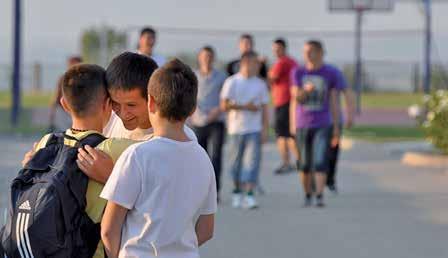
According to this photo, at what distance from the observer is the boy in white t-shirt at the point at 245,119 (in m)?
12.6

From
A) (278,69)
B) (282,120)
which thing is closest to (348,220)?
(278,69)

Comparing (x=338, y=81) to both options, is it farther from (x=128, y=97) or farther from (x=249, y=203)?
(x=128, y=97)

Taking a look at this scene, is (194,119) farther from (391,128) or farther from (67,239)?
(391,128)

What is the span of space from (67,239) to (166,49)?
30561 millimetres

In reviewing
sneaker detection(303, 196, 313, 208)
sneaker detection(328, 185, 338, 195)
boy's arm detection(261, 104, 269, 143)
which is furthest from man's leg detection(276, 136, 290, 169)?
sneaker detection(303, 196, 313, 208)

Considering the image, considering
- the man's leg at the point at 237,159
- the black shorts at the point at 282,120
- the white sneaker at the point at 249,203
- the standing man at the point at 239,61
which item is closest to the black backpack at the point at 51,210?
the white sneaker at the point at 249,203

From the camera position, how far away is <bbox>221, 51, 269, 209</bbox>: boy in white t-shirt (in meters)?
12.6

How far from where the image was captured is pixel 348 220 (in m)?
11.4

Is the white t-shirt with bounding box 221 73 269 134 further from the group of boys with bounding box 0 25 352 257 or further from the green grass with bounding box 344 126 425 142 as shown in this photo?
the green grass with bounding box 344 126 425 142

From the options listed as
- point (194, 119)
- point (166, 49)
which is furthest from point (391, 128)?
point (194, 119)

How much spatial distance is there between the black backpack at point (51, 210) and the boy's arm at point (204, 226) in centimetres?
41

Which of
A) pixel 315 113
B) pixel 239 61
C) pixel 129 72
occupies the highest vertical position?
pixel 129 72

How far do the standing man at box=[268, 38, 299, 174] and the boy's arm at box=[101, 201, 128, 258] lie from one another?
10.8m

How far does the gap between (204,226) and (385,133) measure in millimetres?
19898
